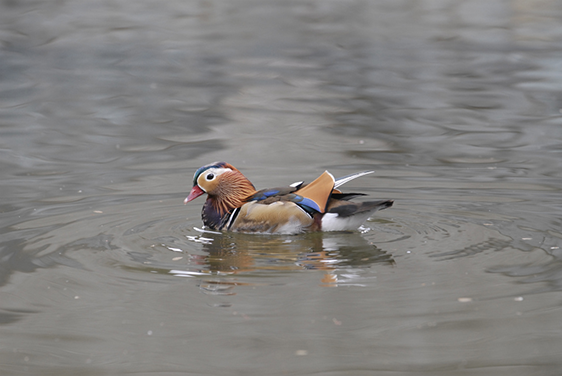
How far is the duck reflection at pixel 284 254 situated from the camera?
660 cm

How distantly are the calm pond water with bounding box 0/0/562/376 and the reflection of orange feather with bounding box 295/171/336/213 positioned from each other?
1.28ft

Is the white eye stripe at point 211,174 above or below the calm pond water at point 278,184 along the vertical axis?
above

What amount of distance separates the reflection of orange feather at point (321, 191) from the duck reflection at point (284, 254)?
0.30m

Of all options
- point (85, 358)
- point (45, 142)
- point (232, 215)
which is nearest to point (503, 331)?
point (85, 358)

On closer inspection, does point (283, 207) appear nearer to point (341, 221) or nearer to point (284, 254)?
point (341, 221)

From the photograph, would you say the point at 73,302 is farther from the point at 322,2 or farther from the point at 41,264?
the point at 322,2

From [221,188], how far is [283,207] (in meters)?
0.71

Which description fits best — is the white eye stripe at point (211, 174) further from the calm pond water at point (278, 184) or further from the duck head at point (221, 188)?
the calm pond water at point (278, 184)

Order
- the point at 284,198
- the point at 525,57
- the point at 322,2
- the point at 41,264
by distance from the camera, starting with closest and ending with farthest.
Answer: the point at 41,264 < the point at 284,198 < the point at 525,57 < the point at 322,2

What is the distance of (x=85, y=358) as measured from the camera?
5.15 meters

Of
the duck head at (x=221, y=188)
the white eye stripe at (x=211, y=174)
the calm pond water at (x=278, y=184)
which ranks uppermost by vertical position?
the white eye stripe at (x=211, y=174)

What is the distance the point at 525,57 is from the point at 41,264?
15427mm

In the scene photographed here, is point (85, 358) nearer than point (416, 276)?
Yes

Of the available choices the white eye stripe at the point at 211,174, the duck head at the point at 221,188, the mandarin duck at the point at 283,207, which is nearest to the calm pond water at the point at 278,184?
the mandarin duck at the point at 283,207
